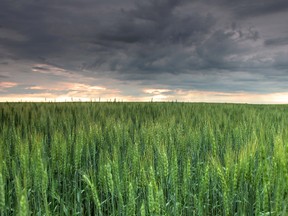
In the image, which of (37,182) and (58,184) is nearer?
(37,182)

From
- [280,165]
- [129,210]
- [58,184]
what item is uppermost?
[280,165]

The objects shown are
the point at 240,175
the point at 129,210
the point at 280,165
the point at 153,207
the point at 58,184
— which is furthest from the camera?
the point at 58,184

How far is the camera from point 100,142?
4.18 meters

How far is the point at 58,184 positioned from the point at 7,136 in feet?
6.01

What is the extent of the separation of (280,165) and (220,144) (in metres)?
2.52

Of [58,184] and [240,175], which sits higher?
[240,175]

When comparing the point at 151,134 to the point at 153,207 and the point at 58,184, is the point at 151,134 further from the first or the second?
the point at 153,207

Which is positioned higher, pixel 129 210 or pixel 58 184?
pixel 129 210

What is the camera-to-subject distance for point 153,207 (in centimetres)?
158

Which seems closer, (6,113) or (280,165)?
(280,165)

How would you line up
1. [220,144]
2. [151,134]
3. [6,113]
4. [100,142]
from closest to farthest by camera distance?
[151,134], [100,142], [220,144], [6,113]

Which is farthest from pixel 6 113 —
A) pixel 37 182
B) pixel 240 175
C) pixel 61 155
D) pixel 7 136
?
pixel 240 175

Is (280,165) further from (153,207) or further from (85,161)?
(85,161)

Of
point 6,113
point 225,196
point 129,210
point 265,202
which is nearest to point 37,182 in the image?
point 129,210
